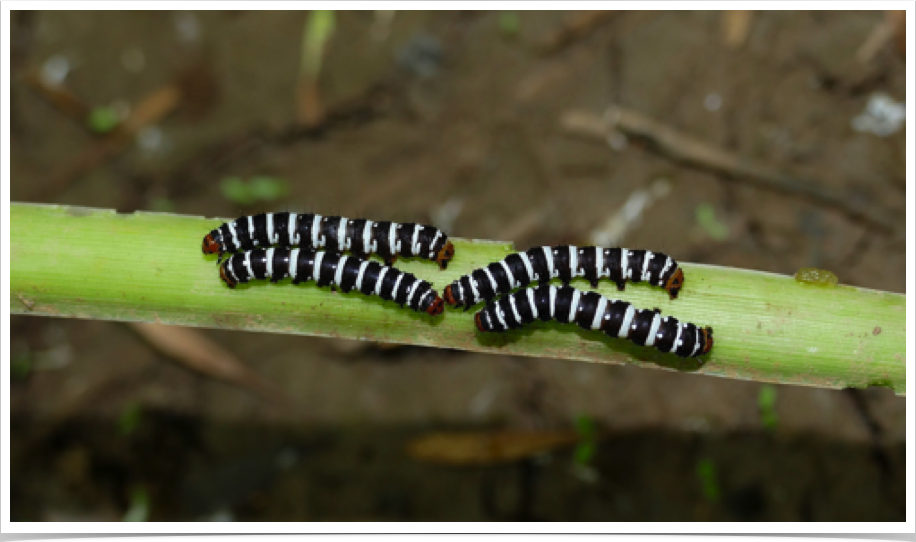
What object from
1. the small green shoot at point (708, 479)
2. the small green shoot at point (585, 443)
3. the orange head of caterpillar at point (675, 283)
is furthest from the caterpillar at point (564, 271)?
the small green shoot at point (708, 479)

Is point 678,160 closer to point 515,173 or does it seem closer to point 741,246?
point 741,246

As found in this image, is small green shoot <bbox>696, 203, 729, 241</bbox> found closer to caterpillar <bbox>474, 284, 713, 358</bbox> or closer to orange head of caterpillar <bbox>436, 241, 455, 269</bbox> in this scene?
caterpillar <bbox>474, 284, 713, 358</bbox>

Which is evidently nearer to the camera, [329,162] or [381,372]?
[381,372]

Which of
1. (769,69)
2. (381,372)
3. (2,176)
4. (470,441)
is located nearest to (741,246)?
(769,69)

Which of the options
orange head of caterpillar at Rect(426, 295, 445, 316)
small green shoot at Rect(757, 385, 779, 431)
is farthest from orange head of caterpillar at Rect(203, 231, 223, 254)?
small green shoot at Rect(757, 385, 779, 431)

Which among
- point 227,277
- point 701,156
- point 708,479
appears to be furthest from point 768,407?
point 227,277

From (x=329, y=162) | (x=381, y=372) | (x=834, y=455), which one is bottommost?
(x=834, y=455)

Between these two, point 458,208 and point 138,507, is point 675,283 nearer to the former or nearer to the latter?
point 458,208
